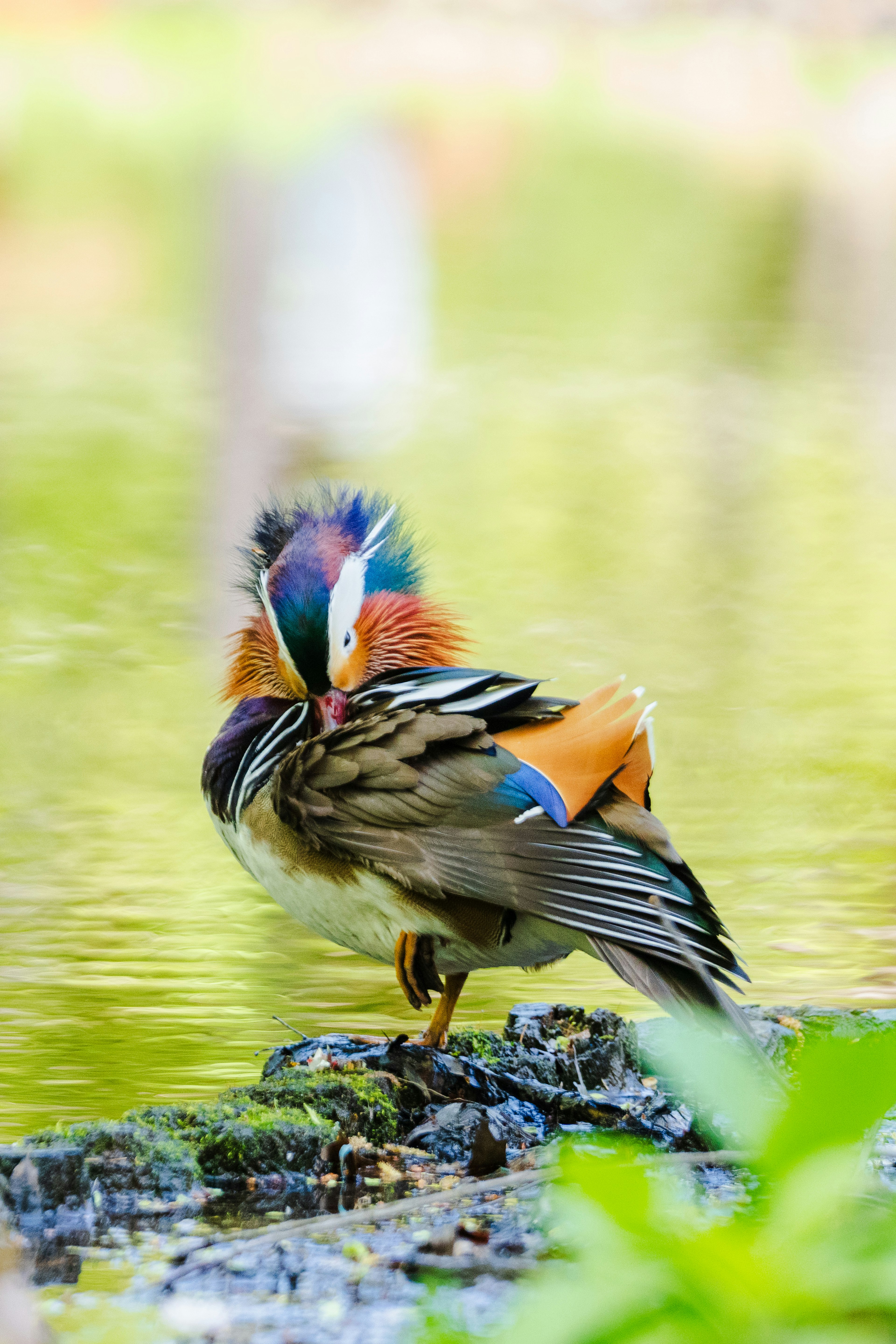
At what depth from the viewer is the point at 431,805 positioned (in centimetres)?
325

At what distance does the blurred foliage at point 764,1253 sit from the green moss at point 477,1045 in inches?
65.6

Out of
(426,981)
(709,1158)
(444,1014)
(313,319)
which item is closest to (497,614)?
(444,1014)

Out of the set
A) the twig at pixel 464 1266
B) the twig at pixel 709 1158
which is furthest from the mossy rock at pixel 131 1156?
the twig at pixel 709 1158

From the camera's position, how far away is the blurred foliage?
1883 mm

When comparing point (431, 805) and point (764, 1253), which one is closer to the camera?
point (764, 1253)

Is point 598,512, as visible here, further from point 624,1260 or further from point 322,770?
→ point 624,1260

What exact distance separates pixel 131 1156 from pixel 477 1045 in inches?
32.6

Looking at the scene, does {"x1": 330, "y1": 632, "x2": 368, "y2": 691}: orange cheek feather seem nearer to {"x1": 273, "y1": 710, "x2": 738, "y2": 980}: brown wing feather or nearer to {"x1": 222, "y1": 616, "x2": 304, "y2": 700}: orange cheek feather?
{"x1": 222, "y1": 616, "x2": 304, "y2": 700}: orange cheek feather

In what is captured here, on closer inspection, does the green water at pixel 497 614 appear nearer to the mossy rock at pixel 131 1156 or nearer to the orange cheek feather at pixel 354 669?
the mossy rock at pixel 131 1156

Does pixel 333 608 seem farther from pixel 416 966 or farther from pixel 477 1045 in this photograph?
pixel 477 1045

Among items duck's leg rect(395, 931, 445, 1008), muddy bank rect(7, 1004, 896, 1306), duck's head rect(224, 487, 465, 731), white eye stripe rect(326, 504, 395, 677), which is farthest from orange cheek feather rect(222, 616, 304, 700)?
muddy bank rect(7, 1004, 896, 1306)

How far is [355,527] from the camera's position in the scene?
12.0 feet

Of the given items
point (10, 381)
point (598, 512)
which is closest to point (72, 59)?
point (10, 381)

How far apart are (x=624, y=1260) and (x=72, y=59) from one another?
2857cm
